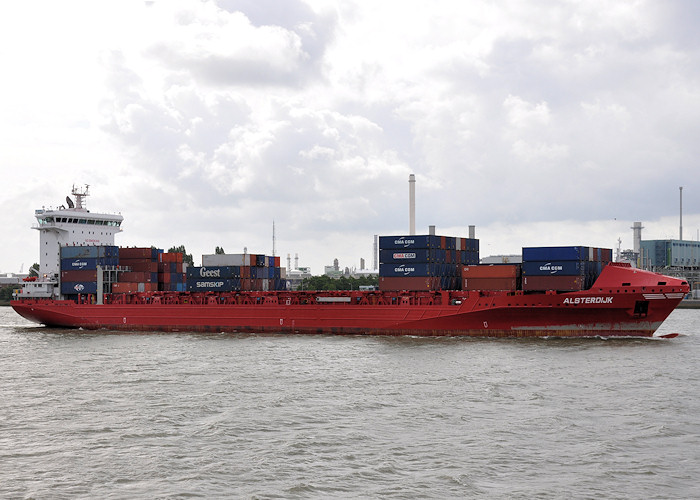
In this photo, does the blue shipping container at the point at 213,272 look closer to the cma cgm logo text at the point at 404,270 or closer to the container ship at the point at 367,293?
the container ship at the point at 367,293

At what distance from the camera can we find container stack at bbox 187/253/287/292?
5388cm

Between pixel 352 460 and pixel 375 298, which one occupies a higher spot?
pixel 375 298

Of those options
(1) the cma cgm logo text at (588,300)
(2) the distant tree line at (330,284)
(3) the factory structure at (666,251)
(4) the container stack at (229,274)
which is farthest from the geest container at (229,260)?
(3) the factory structure at (666,251)

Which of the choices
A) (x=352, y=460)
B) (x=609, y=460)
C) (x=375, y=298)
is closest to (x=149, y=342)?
(x=375, y=298)

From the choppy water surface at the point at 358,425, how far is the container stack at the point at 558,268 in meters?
6.04

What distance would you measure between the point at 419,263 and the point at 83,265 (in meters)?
29.4

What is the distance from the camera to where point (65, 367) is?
35000 millimetres

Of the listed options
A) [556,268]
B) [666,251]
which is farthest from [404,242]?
[666,251]

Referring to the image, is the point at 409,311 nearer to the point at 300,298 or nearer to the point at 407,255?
the point at 407,255

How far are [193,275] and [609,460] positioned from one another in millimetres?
41385

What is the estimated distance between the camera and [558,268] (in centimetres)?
4338

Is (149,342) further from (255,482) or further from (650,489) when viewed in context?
(650,489)

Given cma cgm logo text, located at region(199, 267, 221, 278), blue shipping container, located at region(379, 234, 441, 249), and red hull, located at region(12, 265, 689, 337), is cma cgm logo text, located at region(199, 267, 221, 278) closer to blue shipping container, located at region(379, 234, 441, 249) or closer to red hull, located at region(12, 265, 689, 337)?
red hull, located at region(12, 265, 689, 337)

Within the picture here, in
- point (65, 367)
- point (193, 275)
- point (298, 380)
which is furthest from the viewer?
point (193, 275)
